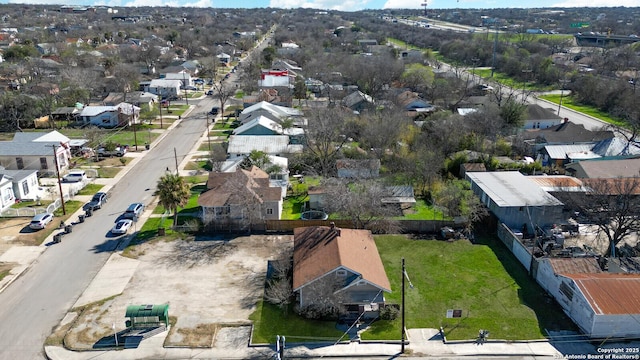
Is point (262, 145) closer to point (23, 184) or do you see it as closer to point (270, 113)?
point (270, 113)

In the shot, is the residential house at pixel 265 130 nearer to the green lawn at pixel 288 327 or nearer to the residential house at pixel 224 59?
the green lawn at pixel 288 327

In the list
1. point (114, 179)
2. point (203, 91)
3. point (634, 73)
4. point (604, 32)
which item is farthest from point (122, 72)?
point (604, 32)

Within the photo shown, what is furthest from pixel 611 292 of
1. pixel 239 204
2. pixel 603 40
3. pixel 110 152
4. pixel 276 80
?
pixel 603 40

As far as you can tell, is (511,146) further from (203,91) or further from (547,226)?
(203,91)

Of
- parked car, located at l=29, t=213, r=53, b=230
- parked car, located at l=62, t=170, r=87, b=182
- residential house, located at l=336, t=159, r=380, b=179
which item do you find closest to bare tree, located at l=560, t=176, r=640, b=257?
A: residential house, located at l=336, t=159, r=380, b=179

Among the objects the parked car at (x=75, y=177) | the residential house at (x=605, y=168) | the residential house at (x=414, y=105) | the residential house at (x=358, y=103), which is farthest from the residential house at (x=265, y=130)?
the residential house at (x=605, y=168)

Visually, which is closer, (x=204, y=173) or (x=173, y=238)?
(x=173, y=238)
